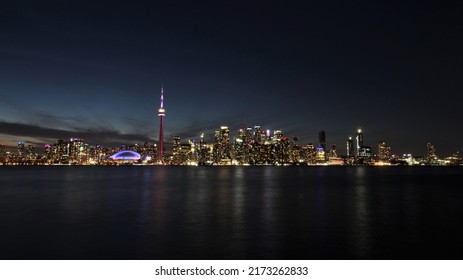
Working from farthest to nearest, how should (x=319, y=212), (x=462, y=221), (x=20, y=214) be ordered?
(x=319, y=212)
(x=20, y=214)
(x=462, y=221)

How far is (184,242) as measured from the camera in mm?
20547

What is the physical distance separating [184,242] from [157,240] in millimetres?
1721

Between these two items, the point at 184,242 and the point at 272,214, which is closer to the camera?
the point at 184,242

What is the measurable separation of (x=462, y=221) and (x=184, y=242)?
2323cm

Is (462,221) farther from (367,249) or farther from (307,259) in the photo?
(307,259)

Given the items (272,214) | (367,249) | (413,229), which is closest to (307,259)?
(367,249)
